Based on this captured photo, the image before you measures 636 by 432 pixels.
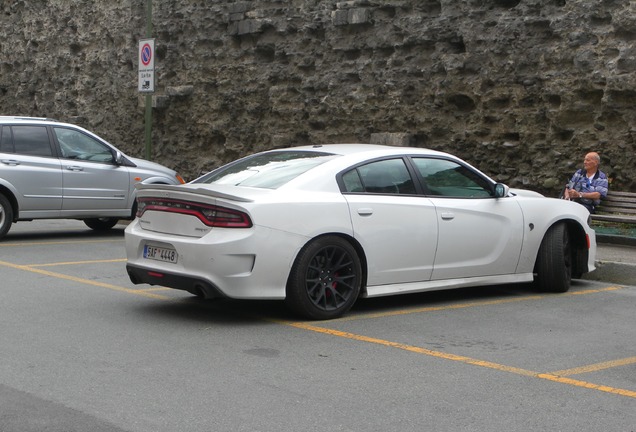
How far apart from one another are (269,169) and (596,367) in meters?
3.40

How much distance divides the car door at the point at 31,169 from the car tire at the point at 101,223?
1.75 meters

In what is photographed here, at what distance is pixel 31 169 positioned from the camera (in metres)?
13.9

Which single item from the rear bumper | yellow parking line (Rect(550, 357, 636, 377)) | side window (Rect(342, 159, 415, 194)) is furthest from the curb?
the rear bumper

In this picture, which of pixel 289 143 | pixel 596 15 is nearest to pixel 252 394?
pixel 596 15

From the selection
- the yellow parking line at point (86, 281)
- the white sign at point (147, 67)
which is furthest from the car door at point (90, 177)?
the white sign at point (147, 67)

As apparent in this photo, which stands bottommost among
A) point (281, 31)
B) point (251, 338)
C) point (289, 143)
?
point (251, 338)

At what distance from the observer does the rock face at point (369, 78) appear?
14555 mm

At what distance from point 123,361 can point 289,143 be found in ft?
40.7

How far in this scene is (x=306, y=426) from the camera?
5.29 m

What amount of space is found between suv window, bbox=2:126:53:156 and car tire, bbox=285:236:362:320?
7.16 meters

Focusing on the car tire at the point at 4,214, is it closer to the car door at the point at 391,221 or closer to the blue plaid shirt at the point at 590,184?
the car door at the point at 391,221

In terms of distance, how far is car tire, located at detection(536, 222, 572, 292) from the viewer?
32.7 ft

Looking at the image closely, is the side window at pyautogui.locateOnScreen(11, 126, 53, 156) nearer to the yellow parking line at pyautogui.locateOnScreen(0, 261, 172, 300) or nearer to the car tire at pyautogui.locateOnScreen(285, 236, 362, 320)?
the yellow parking line at pyautogui.locateOnScreen(0, 261, 172, 300)

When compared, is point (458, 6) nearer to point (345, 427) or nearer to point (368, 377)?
point (368, 377)
